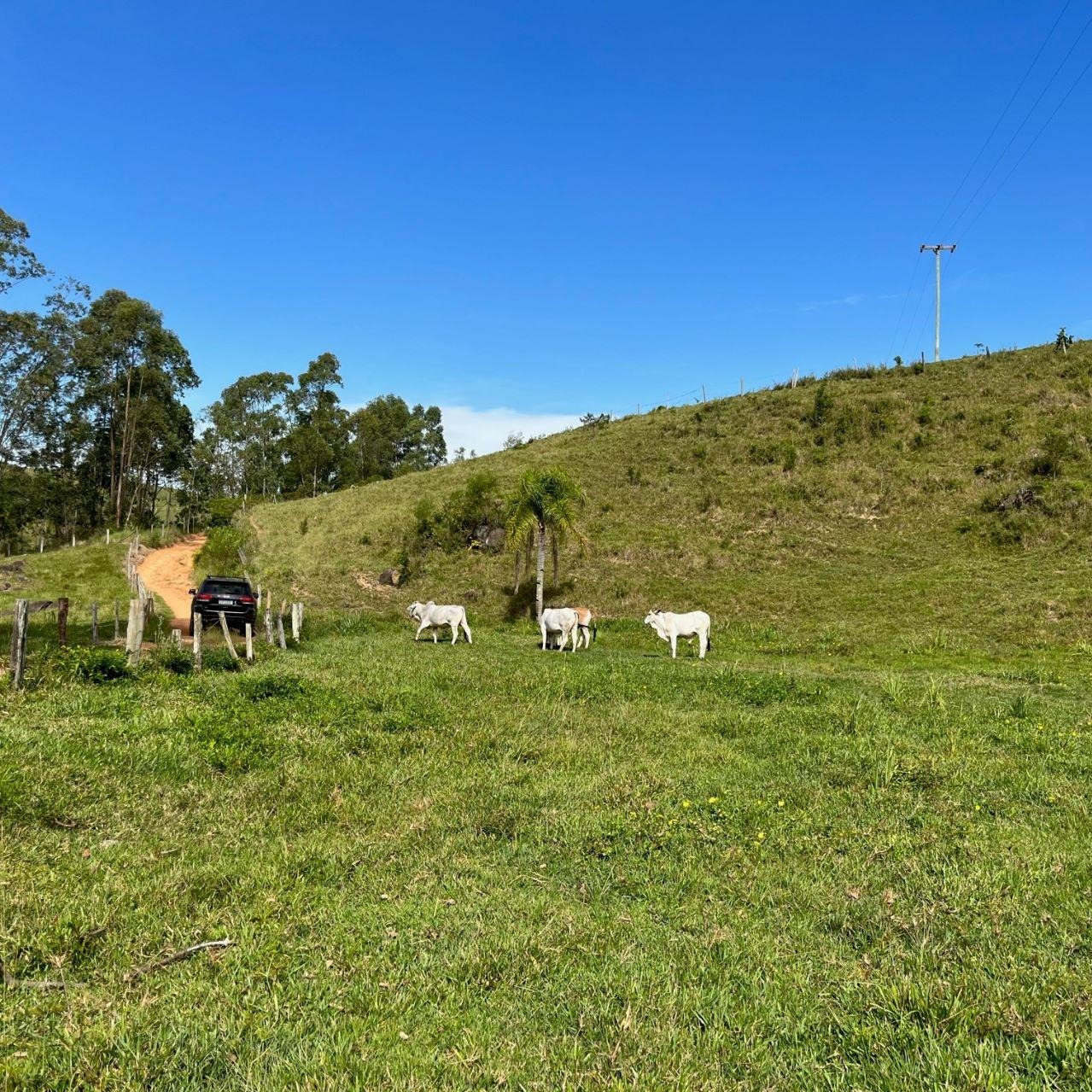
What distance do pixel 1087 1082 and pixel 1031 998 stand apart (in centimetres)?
72

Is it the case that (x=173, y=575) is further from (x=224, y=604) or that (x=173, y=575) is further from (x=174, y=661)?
(x=174, y=661)

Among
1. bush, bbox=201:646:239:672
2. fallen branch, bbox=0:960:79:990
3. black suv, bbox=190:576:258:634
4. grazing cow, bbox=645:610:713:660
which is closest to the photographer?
fallen branch, bbox=0:960:79:990

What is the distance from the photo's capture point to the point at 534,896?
557 cm

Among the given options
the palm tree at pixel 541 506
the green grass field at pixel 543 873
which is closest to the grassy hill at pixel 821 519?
the palm tree at pixel 541 506

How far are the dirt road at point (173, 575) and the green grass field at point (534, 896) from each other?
19.0 m

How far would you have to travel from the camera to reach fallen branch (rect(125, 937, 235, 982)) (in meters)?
4.37

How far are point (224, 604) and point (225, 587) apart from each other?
1.29m

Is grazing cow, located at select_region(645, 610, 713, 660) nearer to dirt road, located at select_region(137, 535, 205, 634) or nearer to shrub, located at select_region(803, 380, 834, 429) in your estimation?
dirt road, located at select_region(137, 535, 205, 634)

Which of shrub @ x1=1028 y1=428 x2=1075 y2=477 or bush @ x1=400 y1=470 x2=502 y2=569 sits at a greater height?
shrub @ x1=1028 y1=428 x2=1075 y2=477

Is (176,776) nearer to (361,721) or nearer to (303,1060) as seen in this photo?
(361,721)

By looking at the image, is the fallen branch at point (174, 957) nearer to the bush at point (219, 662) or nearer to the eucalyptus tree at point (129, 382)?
the bush at point (219, 662)

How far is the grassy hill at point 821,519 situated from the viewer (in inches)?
1042

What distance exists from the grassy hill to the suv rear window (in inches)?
381

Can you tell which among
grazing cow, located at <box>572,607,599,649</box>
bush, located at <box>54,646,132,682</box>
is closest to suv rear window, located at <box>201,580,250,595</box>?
grazing cow, located at <box>572,607,599,649</box>
